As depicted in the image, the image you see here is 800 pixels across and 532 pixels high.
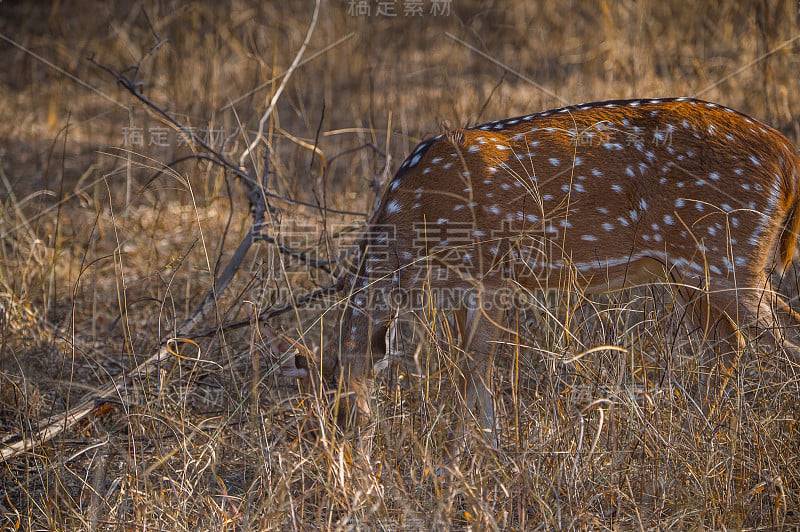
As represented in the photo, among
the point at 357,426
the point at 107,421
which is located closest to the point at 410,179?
the point at 357,426

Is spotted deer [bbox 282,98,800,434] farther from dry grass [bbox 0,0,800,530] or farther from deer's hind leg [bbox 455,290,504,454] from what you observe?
dry grass [bbox 0,0,800,530]

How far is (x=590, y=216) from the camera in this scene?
334 cm

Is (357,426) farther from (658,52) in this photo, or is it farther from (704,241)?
(658,52)

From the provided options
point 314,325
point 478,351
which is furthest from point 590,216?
point 314,325

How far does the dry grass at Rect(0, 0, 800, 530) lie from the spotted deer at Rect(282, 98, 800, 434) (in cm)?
22

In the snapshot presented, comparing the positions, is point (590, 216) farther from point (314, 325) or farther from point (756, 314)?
point (314, 325)

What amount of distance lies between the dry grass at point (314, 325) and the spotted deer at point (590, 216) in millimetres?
222

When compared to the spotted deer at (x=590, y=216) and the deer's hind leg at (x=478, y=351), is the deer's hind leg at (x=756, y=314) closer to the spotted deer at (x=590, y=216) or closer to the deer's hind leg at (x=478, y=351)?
the spotted deer at (x=590, y=216)

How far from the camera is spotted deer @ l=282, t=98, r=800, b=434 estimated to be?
10.6ft

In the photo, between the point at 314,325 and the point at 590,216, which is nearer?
the point at 590,216

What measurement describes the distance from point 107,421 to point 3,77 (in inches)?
238

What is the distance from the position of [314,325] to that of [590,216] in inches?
50.1

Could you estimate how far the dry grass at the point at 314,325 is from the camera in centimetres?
265

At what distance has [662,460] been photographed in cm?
268
